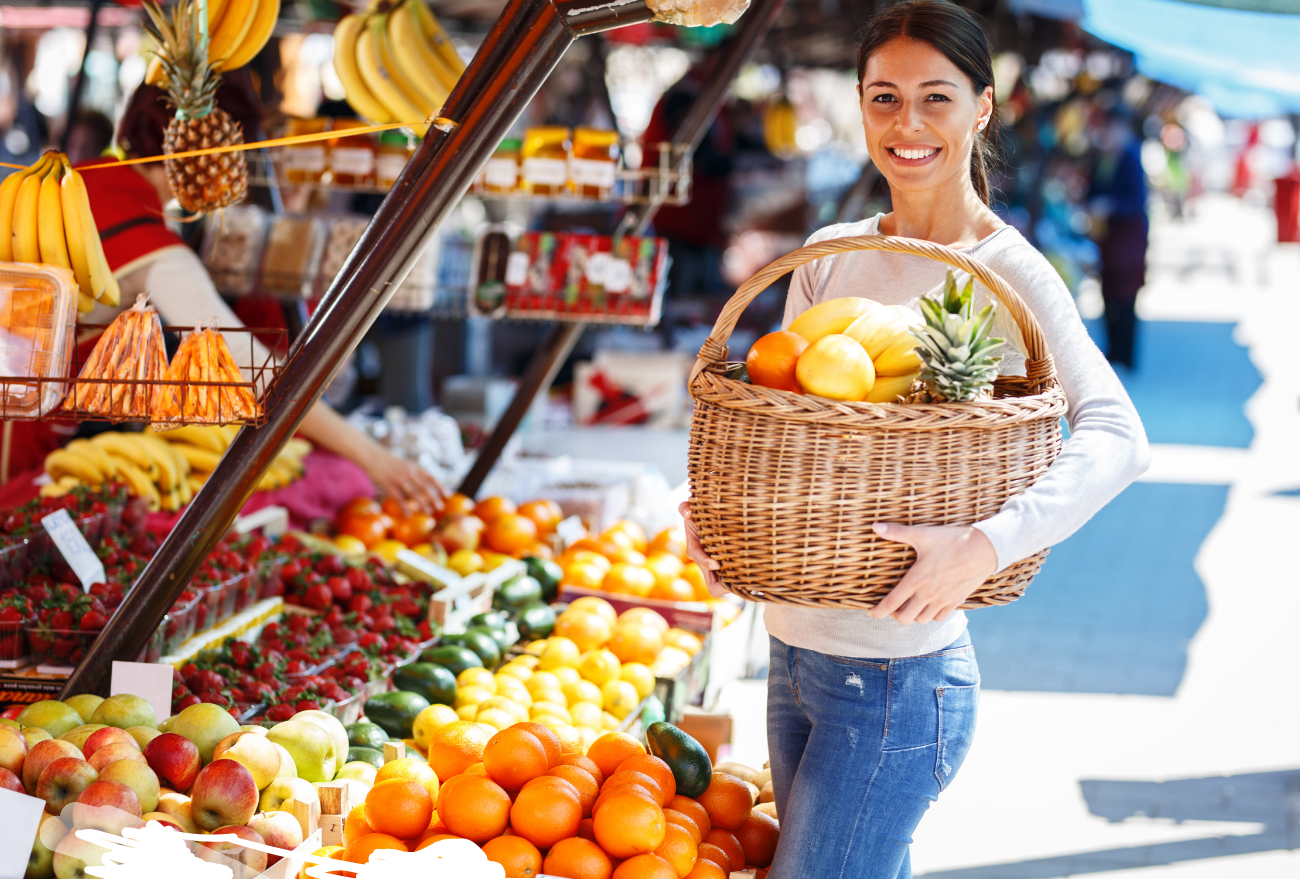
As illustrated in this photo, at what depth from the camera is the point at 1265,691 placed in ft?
16.2

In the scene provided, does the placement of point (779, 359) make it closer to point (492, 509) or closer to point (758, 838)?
point (758, 838)

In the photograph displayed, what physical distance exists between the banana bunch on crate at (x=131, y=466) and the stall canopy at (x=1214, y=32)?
409cm

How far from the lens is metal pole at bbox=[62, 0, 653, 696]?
2.38m

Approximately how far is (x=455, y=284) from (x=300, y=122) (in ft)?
2.61

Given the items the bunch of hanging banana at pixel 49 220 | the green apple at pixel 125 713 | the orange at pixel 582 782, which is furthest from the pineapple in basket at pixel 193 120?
the orange at pixel 582 782

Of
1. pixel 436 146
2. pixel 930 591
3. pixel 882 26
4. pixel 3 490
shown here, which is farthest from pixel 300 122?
pixel 930 591

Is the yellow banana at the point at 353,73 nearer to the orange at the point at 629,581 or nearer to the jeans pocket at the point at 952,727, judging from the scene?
the orange at the point at 629,581

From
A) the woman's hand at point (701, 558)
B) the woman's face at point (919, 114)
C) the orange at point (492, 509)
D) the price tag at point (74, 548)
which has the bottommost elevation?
the orange at point (492, 509)

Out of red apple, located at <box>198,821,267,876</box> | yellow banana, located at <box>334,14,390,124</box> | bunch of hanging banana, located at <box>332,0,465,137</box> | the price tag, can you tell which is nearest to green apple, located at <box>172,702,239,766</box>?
red apple, located at <box>198,821,267,876</box>

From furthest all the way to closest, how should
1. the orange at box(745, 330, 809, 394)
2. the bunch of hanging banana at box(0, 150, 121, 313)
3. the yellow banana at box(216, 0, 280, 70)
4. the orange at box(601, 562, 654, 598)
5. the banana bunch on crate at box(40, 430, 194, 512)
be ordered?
1. the orange at box(601, 562, 654, 598)
2. the banana bunch on crate at box(40, 430, 194, 512)
3. the yellow banana at box(216, 0, 280, 70)
4. the bunch of hanging banana at box(0, 150, 121, 313)
5. the orange at box(745, 330, 809, 394)

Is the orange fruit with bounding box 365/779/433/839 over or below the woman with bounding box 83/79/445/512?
below

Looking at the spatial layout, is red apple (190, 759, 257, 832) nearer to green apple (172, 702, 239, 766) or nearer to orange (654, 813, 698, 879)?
green apple (172, 702, 239, 766)

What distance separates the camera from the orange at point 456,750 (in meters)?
2.25

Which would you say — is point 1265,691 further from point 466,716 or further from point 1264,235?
point 1264,235
